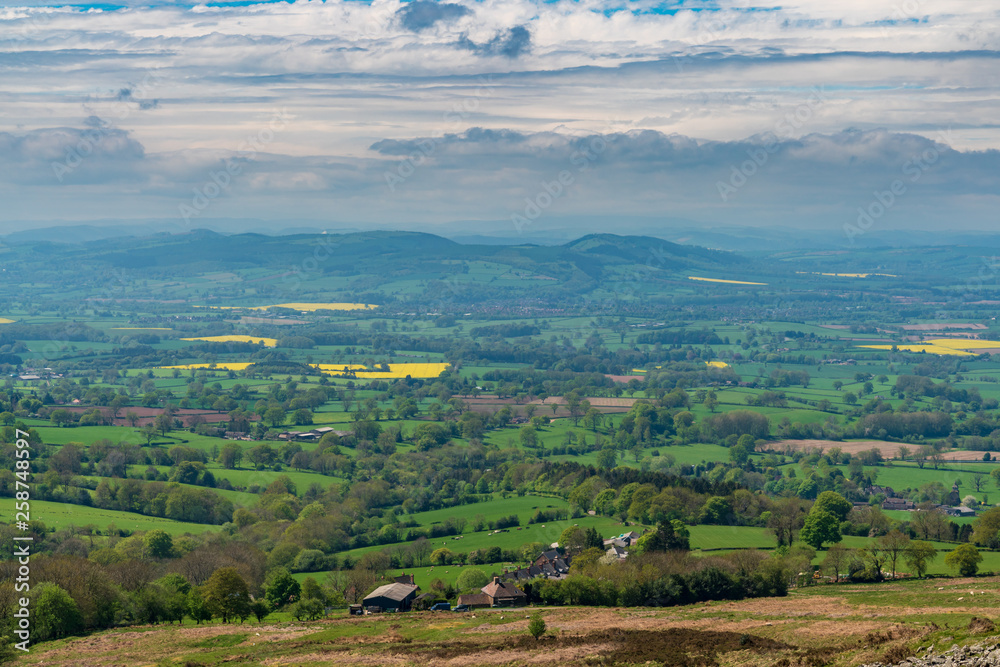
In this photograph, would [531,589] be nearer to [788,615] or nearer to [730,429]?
[788,615]

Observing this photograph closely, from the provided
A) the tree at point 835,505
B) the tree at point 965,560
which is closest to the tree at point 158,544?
the tree at point 835,505

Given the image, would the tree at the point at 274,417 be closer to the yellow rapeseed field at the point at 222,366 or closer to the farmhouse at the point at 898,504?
the yellow rapeseed field at the point at 222,366

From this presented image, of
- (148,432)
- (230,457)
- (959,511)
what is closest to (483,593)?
(959,511)

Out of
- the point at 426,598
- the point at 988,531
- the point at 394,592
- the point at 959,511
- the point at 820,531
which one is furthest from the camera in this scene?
the point at 959,511

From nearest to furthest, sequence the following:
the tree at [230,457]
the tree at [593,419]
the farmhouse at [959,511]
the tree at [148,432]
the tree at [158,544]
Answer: the tree at [158,544] < the farmhouse at [959,511] < the tree at [230,457] < the tree at [148,432] < the tree at [593,419]

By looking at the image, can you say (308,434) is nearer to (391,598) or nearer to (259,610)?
(391,598)

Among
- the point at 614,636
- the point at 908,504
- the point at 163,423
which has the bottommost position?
the point at 908,504
